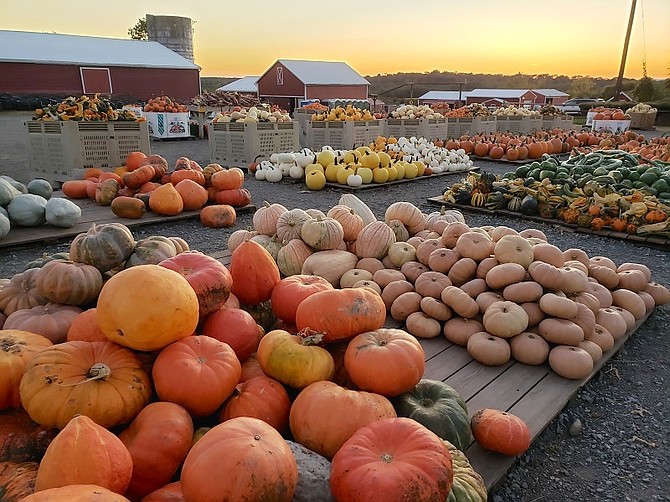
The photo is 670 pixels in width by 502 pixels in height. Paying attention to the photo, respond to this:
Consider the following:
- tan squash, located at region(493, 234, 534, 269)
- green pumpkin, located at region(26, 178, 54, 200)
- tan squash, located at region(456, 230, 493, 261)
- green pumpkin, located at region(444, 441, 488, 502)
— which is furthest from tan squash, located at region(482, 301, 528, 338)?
green pumpkin, located at region(26, 178, 54, 200)

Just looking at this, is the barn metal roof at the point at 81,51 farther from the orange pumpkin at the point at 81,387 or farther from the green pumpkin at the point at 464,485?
the green pumpkin at the point at 464,485

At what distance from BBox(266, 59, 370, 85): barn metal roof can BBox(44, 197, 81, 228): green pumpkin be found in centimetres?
2764

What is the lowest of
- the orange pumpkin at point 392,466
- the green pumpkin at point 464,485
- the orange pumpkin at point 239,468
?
the green pumpkin at point 464,485

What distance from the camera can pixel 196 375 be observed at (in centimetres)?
149

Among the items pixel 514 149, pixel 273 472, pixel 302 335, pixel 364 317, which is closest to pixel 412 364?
pixel 364 317

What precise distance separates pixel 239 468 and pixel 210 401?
0.42m

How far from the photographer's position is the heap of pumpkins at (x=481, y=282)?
2.76 meters

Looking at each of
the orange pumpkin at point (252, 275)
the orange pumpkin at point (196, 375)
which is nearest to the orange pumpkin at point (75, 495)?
the orange pumpkin at point (196, 375)

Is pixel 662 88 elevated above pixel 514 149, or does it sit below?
above

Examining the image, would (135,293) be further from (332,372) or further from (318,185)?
(318,185)

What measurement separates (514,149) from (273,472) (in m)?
11.6

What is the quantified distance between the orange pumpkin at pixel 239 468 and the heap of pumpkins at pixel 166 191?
4.83 metres

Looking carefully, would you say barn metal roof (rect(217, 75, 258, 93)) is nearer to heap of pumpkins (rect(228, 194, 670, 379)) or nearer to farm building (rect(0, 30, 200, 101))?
farm building (rect(0, 30, 200, 101))

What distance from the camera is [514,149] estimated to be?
1142 centimetres
